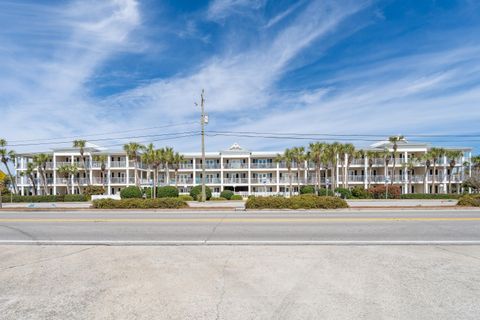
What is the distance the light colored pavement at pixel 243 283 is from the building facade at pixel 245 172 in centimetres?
3916

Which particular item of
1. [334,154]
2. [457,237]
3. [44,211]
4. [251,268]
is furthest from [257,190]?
[251,268]

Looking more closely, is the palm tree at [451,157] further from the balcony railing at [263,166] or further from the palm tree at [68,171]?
the palm tree at [68,171]

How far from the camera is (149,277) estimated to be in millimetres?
4887

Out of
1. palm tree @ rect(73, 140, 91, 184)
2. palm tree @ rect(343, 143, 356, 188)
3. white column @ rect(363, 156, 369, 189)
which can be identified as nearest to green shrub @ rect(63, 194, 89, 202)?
palm tree @ rect(73, 140, 91, 184)

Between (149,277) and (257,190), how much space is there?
4397 centimetres

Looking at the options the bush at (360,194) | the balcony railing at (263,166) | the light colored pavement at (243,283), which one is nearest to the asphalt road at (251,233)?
the light colored pavement at (243,283)

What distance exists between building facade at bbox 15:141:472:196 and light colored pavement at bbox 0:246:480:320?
39.2 metres

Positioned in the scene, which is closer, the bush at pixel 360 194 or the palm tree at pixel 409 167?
the bush at pixel 360 194

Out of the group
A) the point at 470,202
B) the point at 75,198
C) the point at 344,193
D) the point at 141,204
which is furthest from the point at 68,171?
the point at 470,202

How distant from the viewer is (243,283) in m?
4.56

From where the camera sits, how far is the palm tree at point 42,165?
1720 inches

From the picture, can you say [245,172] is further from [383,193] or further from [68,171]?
[68,171]

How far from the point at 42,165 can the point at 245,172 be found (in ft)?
108

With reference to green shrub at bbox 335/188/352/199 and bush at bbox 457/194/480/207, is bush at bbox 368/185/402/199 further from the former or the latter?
bush at bbox 457/194/480/207
